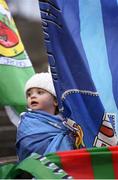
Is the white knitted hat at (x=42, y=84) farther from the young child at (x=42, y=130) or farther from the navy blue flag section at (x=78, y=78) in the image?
the navy blue flag section at (x=78, y=78)

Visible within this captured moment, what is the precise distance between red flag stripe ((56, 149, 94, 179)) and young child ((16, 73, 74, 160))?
1.06ft

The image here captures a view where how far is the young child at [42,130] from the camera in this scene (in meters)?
1.64

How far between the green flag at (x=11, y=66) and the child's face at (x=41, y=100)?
48cm

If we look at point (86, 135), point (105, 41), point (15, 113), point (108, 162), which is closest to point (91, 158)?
point (108, 162)

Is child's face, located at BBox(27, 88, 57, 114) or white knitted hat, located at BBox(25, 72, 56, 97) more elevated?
white knitted hat, located at BBox(25, 72, 56, 97)

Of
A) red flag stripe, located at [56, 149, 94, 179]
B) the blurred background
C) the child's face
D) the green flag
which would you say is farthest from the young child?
the blurred background

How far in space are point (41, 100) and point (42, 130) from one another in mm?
266

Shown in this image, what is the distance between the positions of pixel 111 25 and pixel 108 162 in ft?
2.15

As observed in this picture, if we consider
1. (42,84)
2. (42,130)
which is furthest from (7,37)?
(42,130)

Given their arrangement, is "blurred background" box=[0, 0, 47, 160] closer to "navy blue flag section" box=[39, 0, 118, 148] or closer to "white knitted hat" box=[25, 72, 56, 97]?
"white knitted hat" box=[25, 72, 56, 97]

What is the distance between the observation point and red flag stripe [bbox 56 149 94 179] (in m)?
1.26

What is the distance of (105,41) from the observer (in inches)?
69.2

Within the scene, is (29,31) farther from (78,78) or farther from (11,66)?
(78,78)

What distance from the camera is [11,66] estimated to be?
2555mm
